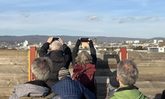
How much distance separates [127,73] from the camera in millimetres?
5520

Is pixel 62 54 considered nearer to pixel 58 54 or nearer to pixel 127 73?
pixel 58 54

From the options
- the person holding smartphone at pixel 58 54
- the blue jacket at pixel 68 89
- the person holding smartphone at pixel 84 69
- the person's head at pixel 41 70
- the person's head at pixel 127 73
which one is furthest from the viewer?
the person holding smartphone at pixel 84 69

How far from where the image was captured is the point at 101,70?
445 inches

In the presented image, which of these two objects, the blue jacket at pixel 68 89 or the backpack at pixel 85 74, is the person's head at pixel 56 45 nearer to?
Answer: the backpack at pixel 85 74

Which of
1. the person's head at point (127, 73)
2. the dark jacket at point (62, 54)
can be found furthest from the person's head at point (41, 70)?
the dark jacket at point (62, 54)

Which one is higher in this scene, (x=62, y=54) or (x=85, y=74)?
(x=62, y=54)

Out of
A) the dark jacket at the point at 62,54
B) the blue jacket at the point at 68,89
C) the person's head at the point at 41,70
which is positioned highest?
the person's head at the point at 41,70

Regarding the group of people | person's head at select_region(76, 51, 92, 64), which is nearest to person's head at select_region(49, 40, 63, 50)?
person's head at select_region(76, 51, 92, 64)

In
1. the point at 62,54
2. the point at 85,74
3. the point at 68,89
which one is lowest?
the point at 85,74

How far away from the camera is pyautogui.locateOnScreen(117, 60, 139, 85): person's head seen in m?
5.52

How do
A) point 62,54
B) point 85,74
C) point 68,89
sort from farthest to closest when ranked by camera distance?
1. point 85,74
2. point 62,54
3. point 68,89

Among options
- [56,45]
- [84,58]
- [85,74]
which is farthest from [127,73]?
[85,74]

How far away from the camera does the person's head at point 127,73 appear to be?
18.1 feet

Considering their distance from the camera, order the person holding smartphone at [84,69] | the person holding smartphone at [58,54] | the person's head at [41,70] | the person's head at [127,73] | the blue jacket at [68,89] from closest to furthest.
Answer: the person's head at [127,73] < the person's head at [41,70] < the blue jacket at [68,89] < the person holding smartphone at [58,54] < the person holding smartphone at [84,69]
